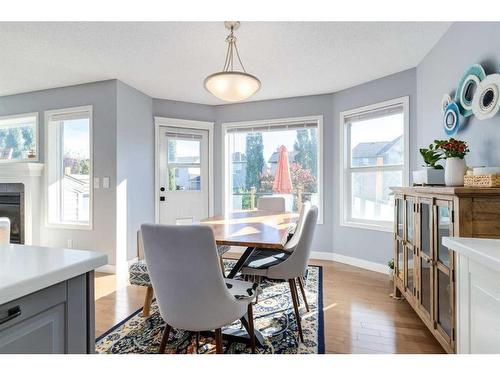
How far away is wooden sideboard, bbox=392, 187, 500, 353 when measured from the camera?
1366mm

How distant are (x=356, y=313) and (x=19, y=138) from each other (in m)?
4.91

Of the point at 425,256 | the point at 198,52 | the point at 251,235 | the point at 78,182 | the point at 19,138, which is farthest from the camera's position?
the point at 19,138

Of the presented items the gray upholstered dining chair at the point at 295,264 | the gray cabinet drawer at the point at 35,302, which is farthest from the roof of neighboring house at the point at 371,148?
the gray cabinet drawer at the point at 35,302

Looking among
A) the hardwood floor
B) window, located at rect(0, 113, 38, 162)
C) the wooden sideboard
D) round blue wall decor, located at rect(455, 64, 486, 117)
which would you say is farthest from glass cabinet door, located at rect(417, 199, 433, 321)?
window, located at rect(0, 113, 38, 162)

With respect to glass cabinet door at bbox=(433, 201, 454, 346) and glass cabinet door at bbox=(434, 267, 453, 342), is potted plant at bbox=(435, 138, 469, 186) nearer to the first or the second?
glass cabinet door at bbox=(433, 201, 454, 346)

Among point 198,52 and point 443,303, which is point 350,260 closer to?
point 443,303

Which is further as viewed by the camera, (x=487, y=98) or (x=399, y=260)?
(x=399, y=260)

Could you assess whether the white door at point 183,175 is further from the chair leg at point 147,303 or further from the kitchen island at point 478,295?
the kitchen island at point 478,295

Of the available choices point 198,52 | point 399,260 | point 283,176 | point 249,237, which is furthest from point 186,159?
point 399,260

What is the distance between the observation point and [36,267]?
0.73 m

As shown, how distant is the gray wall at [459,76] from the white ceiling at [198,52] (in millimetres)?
160
